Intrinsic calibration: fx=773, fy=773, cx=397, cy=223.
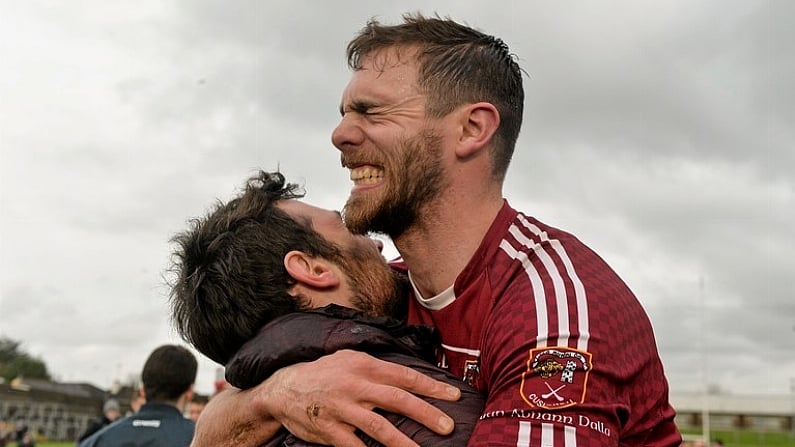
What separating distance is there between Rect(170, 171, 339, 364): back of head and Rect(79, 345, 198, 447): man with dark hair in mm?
3875

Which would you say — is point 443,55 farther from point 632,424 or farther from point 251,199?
point 632,424

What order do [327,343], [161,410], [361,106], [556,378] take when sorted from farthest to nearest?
[161,410] → [361,106] → [327,343] → [556,378]

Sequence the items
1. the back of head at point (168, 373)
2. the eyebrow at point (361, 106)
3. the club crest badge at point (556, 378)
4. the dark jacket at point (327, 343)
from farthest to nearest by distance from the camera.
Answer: the back of head at point (168, 373)
the eyebrow at point (361, 106)
the dark jacket at point (327, 343)
the club crest badge at point (556, 378)

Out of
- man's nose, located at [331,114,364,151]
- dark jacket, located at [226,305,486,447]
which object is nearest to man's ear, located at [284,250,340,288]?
dark jacket, located at [226,305,486,447]

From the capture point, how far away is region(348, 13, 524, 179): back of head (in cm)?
320

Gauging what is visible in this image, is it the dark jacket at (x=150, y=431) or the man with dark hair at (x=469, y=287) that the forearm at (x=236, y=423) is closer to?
the man with dark hair at (x=469, y=287)

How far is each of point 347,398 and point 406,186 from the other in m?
0.90

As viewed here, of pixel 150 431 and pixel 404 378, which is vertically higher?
pixel 150 431

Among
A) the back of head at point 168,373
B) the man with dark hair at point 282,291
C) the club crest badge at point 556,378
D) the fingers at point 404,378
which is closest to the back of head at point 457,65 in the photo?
the man with dark hair at point 282,291

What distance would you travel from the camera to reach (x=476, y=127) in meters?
3.22

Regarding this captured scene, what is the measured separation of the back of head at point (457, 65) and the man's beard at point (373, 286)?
2.18 feet

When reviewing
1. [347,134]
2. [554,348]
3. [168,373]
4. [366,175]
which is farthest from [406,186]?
[168,373]

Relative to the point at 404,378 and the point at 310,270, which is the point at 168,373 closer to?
the point at 310,270

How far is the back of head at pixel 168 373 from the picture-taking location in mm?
7230
